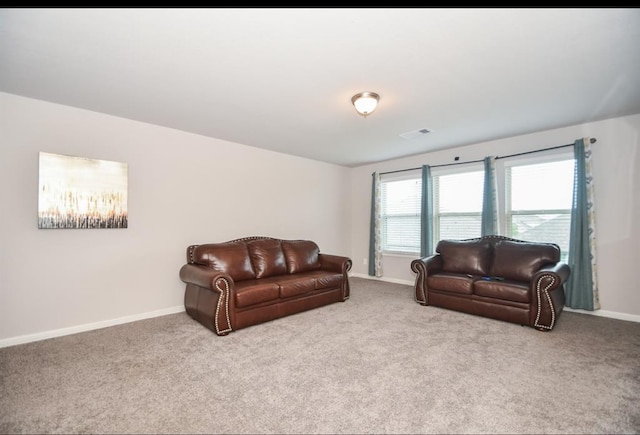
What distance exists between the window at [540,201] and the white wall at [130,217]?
378cm

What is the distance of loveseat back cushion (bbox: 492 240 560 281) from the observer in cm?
381

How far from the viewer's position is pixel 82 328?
3.29 m

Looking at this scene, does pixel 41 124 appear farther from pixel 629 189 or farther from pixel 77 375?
pixel 629 189

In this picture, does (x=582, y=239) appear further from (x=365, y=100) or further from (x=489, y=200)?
(x=365, y=100)

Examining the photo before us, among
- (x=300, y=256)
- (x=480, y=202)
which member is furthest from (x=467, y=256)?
(x=300, y=256)

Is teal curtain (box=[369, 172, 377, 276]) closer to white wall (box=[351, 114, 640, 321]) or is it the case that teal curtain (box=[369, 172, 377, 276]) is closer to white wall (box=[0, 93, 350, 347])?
white wall (box=[0, 93, 350, 347])

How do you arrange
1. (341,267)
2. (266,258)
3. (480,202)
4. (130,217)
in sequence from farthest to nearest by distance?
(480,202)
(341,267)
(266,258)
(130,217)

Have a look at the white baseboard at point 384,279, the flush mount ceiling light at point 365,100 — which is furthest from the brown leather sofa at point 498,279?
the flush mount ceiling light at point 365,100

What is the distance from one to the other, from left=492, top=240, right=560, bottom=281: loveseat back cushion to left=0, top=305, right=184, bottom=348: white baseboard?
446cm

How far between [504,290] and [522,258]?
709mm

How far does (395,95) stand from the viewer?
3033mm

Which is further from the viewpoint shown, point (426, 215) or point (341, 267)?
point (426, 215)

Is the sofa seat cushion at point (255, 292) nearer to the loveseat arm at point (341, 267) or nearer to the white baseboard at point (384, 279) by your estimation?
the loveseat arm at point (341, 267)
